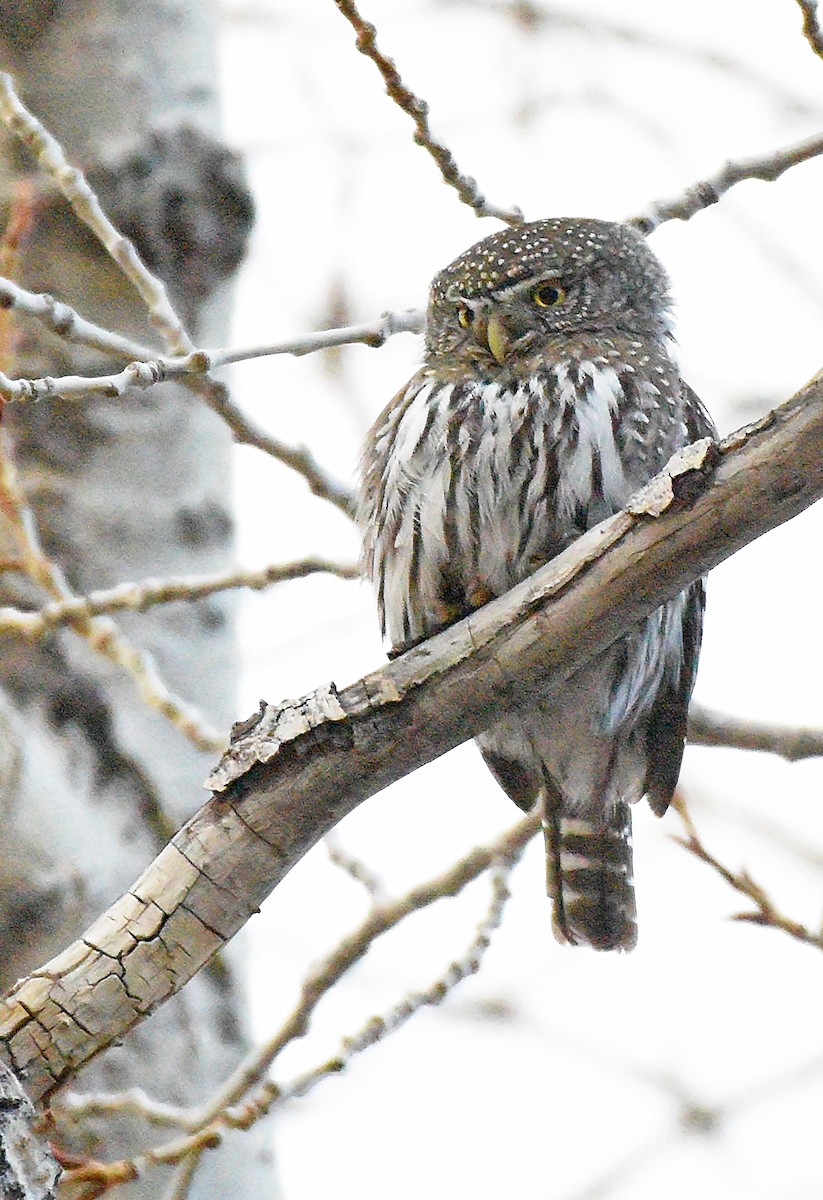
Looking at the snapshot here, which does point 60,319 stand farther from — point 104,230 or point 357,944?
point 357,944

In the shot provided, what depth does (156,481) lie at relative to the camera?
13.9 feet

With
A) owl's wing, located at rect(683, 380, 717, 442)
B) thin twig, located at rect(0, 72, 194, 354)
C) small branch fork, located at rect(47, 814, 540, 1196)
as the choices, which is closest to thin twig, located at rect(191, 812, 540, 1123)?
small branch fork, located at rect(47, 814, 540, 1196)

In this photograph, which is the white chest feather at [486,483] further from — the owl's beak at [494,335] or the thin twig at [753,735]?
the thin twig at [753,735]

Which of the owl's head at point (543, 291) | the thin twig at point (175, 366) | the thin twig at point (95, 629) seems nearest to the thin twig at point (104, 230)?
the thin twig at point (175, 366)

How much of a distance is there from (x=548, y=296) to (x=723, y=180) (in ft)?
2.65

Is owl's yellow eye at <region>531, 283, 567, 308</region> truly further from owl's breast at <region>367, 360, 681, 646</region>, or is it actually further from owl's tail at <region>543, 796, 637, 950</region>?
owl's tail at <region>543, 796, 637, 950</region>

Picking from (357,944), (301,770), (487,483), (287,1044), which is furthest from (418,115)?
(287,1044)

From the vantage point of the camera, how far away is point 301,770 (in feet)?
8.30

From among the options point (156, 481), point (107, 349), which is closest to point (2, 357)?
point (156, 481)

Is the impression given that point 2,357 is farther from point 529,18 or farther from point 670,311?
point 529,18

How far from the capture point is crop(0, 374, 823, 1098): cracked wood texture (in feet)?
8.23

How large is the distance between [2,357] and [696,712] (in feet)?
6.43

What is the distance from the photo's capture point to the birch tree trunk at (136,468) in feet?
12.5

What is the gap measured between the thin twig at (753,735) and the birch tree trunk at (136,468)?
4.13 ft
